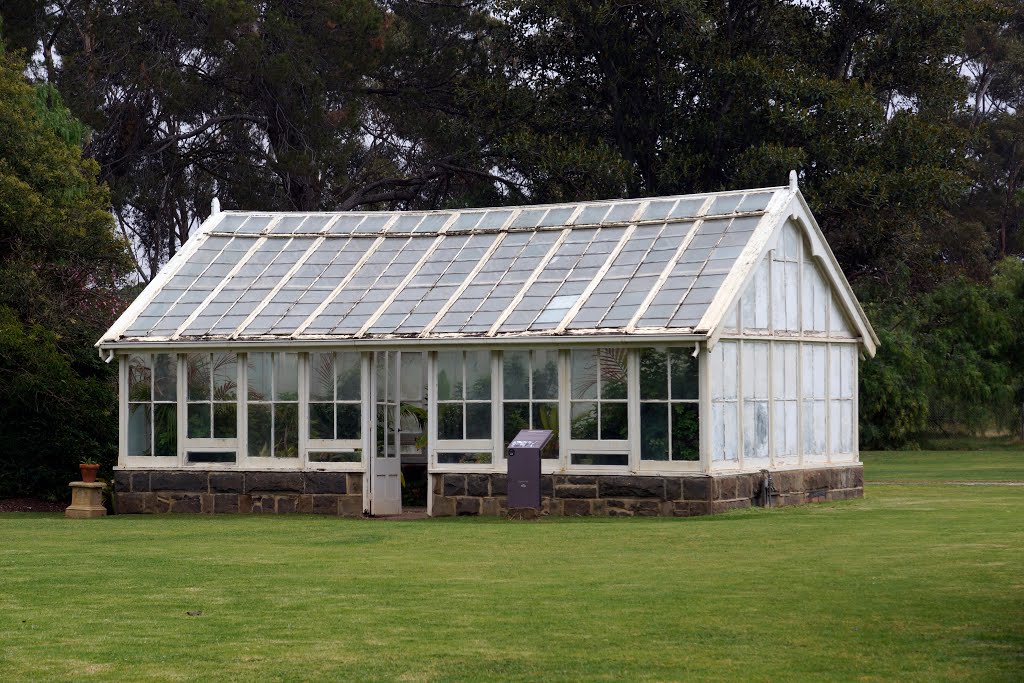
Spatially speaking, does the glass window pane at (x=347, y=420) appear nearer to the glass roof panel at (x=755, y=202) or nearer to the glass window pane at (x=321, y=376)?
the glass window pane at (x=321, y=376)

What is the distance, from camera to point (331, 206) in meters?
41.6

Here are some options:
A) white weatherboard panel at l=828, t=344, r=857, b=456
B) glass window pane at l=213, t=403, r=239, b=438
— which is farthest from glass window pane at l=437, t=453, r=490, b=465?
white weatherboard panel at l=828, t=344, r=857, b=456

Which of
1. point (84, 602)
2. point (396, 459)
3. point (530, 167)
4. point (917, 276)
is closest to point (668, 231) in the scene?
point (396, 459)

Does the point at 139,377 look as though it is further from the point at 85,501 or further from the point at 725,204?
the point at 725,204

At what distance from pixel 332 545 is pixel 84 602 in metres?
4.93

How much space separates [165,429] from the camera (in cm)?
2297

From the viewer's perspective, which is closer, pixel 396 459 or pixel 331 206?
pixel 396 459

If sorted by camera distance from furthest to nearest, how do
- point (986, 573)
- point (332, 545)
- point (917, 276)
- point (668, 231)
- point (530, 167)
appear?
1. point (917, 276)
2. point (530, 167)
3. point (668, 231)
4. point (332, 545)
5. point (986, 573)

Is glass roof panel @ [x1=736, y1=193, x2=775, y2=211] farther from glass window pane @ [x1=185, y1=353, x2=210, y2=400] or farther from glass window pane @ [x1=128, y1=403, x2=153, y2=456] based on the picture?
glass window pane @ [x1=128, y1=403, x2=153, y2=456]

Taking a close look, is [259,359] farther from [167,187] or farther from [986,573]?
[167,187]

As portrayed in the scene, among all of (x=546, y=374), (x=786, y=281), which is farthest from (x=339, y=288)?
(x=786, y=281)

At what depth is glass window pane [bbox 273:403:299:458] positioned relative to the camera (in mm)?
22359

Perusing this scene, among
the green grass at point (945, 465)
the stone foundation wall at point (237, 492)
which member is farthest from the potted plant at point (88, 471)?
the green grass at point (945, 465)

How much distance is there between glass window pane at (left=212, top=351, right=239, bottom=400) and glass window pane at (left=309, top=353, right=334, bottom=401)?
114 cm
